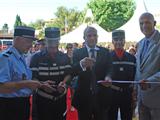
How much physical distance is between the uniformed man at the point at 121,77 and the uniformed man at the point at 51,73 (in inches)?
41.7

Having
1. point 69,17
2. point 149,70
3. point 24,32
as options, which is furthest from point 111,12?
point 24,32

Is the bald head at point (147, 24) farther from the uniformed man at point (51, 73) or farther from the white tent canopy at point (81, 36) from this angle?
the white tent canopy at point (81, 36)

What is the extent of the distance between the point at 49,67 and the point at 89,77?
727 mm

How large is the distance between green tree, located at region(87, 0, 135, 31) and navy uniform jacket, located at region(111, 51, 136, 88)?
7176 cm

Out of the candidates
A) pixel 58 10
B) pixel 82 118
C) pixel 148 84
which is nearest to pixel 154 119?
pixel 148 84

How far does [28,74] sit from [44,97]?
898 mm

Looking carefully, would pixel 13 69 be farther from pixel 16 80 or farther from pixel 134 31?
pixel 134 31

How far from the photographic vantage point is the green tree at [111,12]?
7906 centimetres

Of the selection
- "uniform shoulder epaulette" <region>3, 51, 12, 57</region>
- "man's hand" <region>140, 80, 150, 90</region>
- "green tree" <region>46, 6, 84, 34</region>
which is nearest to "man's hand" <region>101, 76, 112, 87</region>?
"man's hand" <region>140, 80, 150, 90</region>

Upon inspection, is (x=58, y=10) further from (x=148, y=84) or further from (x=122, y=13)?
(x=148, y=84)

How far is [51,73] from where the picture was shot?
5961 mm

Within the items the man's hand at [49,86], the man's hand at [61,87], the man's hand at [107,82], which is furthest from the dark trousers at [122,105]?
the man's hand at [49,86]

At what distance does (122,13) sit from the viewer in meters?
81.5

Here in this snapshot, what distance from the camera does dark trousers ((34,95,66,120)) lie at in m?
6.00
